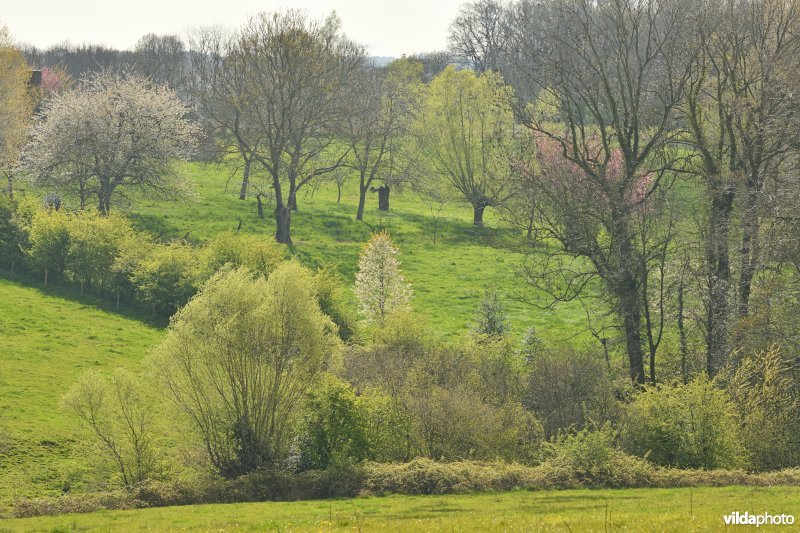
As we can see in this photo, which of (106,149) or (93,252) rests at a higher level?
(106,149)

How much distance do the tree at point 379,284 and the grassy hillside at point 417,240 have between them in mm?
2820

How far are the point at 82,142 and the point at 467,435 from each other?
4136 cm

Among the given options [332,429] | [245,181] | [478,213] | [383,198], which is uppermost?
[245,181]

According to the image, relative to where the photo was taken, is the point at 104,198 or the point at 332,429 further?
the point at 104,198

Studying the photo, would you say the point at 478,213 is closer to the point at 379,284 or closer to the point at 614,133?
the point at 379,284

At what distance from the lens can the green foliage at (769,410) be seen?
32.4 meters

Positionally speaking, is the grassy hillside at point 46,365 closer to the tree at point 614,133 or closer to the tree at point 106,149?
the tree at point 106,149

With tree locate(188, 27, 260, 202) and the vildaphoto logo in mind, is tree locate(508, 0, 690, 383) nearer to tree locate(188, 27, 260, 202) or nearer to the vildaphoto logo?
the vildaphoto logo

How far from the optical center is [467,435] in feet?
109

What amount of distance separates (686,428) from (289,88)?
133ft

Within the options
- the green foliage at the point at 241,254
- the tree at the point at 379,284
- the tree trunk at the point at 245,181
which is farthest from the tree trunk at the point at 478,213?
the green foliage at the point at 241,254

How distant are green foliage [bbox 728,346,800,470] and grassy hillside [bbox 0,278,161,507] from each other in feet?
74.0

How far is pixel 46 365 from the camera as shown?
41.2 meters

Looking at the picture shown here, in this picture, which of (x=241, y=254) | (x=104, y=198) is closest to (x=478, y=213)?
(x=241, y=254)
